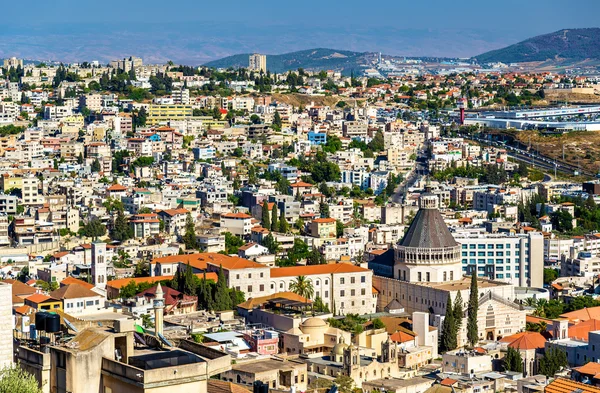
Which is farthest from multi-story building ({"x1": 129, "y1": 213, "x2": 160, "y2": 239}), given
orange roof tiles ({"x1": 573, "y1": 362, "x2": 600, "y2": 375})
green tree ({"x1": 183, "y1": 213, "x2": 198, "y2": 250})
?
orange roof tiles ({"x1": 573, "y1": 362, "x2": 600, "y2": 375})

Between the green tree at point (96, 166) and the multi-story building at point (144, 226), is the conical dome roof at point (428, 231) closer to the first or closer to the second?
the multi-story building at point (144, 226)

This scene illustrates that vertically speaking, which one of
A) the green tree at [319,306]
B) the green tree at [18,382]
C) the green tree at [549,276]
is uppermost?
the green tree at [18,382]

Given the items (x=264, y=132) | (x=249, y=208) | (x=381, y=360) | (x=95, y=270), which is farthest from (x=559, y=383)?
(x=264, y=132)

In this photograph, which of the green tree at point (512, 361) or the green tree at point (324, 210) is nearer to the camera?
the green tree at point (512, 361)

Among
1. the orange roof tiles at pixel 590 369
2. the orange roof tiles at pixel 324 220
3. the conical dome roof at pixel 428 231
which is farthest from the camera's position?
the orange roof tiles at pixel 324 220

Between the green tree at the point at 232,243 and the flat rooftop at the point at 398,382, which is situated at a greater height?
the green tree at the point at 232,243

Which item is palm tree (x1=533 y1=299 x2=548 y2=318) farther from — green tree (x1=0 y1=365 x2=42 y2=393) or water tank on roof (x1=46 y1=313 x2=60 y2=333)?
green tree (x1=0 y1=365 x2=42 y2=393)

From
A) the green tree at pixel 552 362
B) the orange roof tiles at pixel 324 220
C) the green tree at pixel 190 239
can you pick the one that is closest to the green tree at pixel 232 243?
the green tree at pixel 190 239
